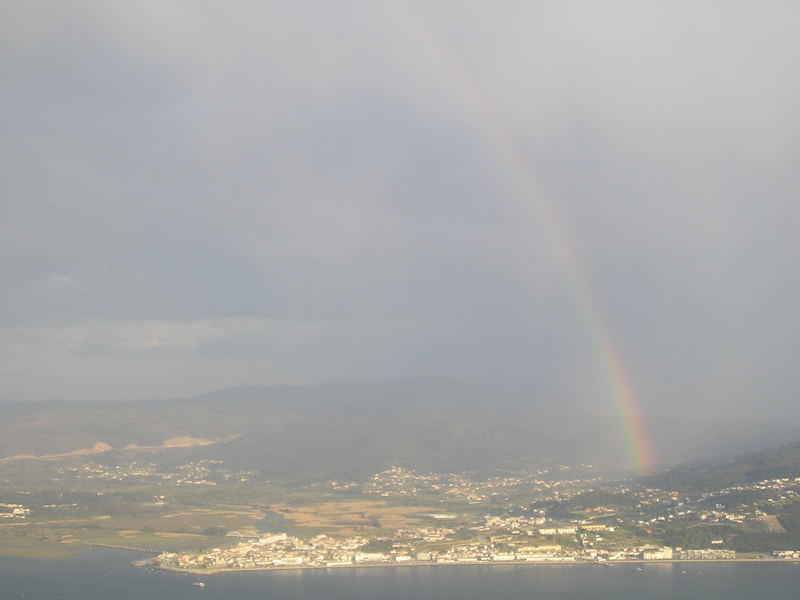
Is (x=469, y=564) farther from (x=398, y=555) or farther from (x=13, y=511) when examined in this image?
(x=13, y=511)

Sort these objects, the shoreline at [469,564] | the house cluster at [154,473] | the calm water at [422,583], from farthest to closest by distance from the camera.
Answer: the house cluster at [154,473]
the shoreline at [469,564]
the calm water at [422,583]

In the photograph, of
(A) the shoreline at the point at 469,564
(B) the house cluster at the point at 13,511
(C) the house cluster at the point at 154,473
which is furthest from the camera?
(C) the house cluster at the point at 154,473

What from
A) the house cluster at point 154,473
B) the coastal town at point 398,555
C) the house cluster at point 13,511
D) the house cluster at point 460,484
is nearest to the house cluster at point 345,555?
the coastal town at point 398,555

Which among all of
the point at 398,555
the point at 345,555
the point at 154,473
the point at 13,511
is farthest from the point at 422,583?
the point at 154,473

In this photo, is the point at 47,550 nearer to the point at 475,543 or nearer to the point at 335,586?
the point at 335,586

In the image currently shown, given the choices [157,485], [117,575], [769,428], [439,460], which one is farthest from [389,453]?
[117,575]

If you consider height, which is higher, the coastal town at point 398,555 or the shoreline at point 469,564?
the coastal town at point 398,555

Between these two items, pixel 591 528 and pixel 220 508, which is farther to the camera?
pixel 220 508

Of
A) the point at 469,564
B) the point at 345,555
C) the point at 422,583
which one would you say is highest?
the point at 345,555

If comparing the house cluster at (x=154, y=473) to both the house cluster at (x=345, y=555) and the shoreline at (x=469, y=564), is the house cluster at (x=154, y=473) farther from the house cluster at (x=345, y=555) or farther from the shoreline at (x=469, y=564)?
the shoreline at (x=469, y=564)
